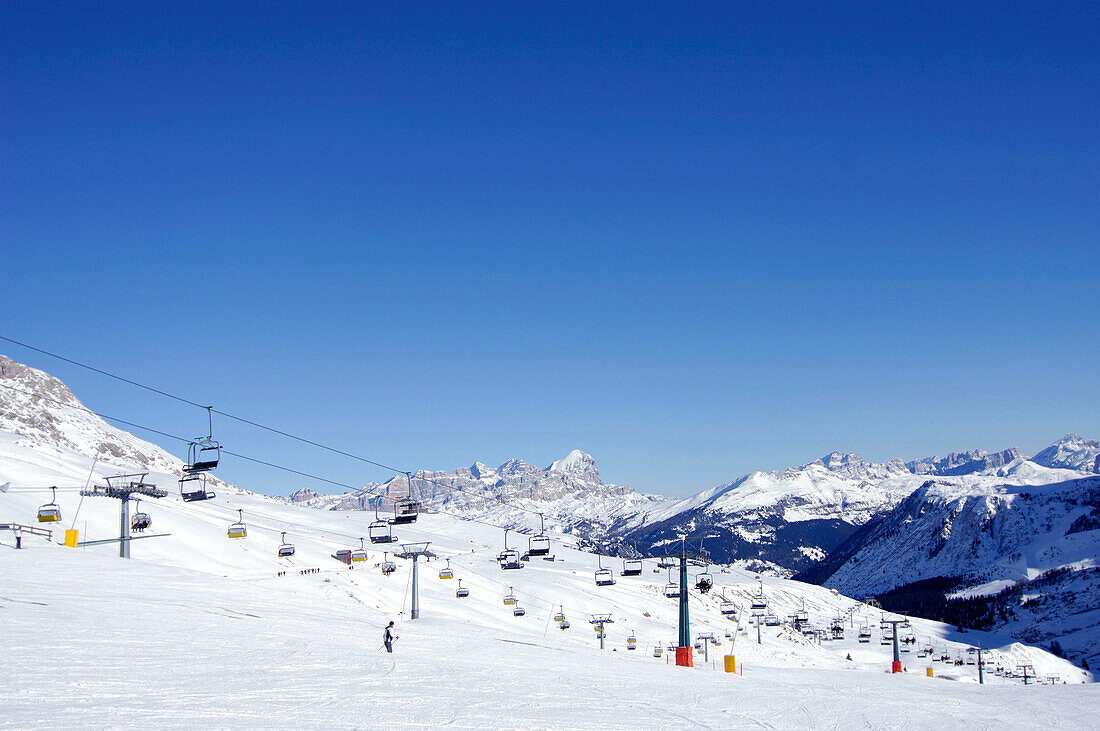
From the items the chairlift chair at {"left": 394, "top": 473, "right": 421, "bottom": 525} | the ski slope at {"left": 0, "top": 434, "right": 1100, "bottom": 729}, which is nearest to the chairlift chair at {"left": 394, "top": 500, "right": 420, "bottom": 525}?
the chairlift chair at {"left": 394, "top": 473, "right": 421, "bottom": 525}

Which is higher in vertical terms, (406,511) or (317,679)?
(406,511)

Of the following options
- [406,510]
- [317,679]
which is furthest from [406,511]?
[317,679]

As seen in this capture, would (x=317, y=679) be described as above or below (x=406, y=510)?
below

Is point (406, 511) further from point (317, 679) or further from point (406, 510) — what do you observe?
point (317, 679)

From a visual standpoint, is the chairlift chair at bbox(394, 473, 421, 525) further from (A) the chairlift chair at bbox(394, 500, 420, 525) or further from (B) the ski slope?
(B) the ski slope

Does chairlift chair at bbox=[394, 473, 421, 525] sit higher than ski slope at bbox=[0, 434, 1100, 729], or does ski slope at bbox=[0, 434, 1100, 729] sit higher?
chairlift chair at bbox=[394, 473, 421, 525]

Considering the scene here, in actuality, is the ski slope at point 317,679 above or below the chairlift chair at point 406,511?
below

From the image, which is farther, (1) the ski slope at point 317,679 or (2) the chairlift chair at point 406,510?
(2) the chairlift chair at point 406,510

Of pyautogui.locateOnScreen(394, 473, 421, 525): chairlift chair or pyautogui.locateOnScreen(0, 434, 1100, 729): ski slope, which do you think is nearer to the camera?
pyautogui.locateOnScreen(0, 434, 1100, 729): ski slope

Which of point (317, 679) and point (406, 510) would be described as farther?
point (406, 510)

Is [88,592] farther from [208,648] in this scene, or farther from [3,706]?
[3,706]

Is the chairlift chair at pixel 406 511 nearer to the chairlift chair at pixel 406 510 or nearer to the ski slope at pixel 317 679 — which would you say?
the chairlift chair at pixel 406 510

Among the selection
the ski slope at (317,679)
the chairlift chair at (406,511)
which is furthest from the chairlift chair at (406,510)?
the ski slope at (317,679)

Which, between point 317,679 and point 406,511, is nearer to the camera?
point 317,679
